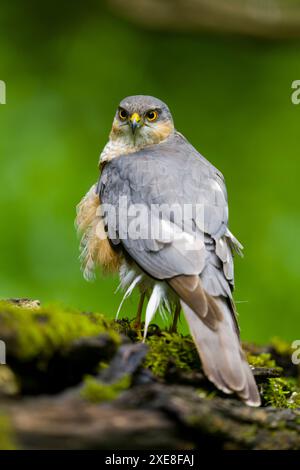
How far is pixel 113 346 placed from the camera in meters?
3.21

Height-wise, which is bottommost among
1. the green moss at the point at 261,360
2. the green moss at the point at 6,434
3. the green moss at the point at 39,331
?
the green moss at the point at 261,360

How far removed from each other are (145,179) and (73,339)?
1.91 metres

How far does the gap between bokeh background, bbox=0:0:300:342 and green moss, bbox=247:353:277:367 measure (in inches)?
31.7

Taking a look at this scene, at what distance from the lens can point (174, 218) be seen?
434cm

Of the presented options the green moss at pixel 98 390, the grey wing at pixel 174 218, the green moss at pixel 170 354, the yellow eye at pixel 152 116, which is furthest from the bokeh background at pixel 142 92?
the green moss at pixel 98 390

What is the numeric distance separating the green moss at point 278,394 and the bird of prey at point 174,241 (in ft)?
1.71

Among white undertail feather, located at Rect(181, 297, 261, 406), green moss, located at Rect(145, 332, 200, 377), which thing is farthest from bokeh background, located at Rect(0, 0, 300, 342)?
white undertail feather, located at Rect(181, 297, 261, 406)

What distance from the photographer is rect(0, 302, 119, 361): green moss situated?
2.88 meters

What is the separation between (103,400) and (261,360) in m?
2.42

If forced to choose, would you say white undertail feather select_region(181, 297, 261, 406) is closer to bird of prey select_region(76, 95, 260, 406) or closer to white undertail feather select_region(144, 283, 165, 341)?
bird of prey select_region(76, 95, 260, 406)

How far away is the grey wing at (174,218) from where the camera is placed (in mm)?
4148

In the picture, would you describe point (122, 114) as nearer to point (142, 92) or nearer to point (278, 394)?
point (142, 92)

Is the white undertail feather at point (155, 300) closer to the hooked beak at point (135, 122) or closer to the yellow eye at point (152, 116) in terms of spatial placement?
the hooked beak at point (135, 122)
